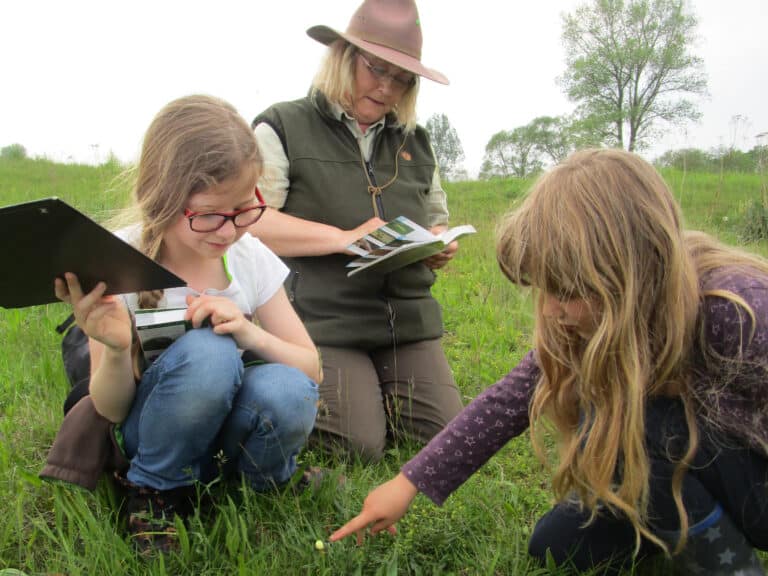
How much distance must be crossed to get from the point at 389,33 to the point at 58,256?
1.95 meters

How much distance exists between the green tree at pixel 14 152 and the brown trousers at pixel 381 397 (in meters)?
9.36

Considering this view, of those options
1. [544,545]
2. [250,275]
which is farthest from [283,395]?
[544,545]

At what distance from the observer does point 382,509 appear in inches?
68.2

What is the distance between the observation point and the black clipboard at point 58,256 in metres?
1.21

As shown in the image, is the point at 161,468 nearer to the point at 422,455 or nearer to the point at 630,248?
the point at 422,455

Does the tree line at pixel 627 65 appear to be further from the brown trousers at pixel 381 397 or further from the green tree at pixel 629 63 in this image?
the brown trousers at pixel 381 397

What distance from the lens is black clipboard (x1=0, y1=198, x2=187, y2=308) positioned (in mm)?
1207

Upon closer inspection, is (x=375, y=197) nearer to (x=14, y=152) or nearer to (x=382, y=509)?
(x=382, y=509)

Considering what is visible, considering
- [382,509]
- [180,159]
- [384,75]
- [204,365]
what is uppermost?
[384,75]

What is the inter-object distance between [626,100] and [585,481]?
119ft

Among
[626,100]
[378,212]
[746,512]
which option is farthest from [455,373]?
[626,100]

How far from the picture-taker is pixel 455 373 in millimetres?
3336

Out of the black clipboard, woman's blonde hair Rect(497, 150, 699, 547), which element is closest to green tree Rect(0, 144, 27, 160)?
the black clipboard

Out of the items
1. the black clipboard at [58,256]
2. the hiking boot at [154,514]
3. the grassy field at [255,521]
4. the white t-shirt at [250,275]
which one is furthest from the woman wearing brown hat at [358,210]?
the black clipboard at [58,256]
